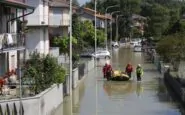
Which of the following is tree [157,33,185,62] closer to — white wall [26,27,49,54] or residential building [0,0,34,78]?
white wall [26,27,49,54]

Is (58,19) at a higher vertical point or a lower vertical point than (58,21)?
higher

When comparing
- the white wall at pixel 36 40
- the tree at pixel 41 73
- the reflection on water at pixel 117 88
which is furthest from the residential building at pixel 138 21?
the tree at pixel 41 73

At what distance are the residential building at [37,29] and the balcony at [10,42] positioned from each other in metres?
19.8

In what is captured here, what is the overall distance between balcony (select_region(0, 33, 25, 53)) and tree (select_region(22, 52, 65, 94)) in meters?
1.60

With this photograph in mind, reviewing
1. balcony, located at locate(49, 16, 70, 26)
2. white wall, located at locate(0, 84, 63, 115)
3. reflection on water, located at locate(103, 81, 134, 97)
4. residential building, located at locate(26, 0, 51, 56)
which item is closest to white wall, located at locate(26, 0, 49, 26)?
residential building, located at locate(26, 0, 51, 56)

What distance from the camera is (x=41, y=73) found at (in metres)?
29.8

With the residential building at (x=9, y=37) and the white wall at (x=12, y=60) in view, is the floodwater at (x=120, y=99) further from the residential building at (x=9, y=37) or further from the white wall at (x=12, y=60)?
the white wall at (x=12, y=60)

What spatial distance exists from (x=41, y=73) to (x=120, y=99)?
7.19 m

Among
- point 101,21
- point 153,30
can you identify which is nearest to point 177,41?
Result: point 101,21

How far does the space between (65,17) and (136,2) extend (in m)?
79.1

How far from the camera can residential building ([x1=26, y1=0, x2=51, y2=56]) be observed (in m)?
56.1

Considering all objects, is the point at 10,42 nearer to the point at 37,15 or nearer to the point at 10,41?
the point at 10,41

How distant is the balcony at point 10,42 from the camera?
31298 mm

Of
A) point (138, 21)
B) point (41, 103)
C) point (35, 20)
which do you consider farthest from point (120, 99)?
point (138, 21)
